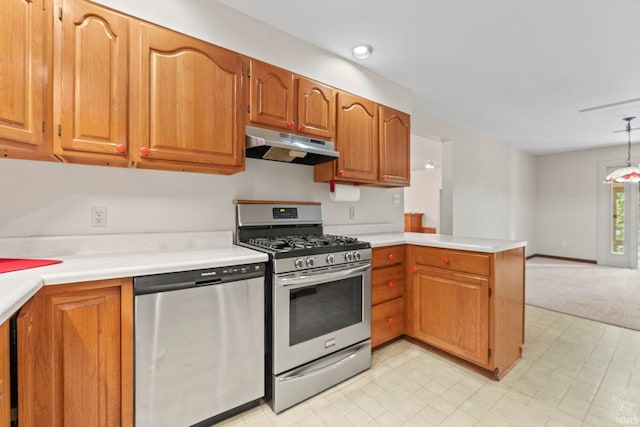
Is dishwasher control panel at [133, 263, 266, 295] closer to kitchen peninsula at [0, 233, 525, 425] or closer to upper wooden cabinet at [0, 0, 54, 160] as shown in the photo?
kitchen peninsula at [0, 233, 525, 425]

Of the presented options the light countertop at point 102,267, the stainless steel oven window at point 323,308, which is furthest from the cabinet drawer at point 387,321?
the light countertop at point 102,267

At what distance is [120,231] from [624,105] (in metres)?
5.35

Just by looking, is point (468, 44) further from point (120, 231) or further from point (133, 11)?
point (120, 231)

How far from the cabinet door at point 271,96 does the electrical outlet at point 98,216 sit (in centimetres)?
103

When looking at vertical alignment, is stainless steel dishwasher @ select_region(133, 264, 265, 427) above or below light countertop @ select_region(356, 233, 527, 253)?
below

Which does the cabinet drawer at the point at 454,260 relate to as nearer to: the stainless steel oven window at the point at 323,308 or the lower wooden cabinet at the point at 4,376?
the stainless steel oven window at the point at 323,308

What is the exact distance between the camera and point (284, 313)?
5.58ft

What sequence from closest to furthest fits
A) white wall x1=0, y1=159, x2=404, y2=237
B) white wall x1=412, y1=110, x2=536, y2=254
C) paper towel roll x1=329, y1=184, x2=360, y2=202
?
white wall x1=0, y1=159, x2=404, y2=237 < paper towel roll x1=329, y1=184, x2=360, y2=202 < white wall x1=412, y1=110, x2=536, y2=254

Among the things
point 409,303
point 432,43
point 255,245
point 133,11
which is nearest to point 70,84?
point 133,11

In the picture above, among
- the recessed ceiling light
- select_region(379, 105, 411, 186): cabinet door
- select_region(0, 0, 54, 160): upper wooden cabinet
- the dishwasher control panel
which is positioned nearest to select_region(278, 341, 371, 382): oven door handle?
the dishwasher control panel

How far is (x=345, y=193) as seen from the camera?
267 centimetres

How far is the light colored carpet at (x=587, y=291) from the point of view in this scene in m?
3.26

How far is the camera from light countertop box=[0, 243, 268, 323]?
975 millimetres

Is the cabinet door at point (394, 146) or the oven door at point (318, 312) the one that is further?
the cabinet door at point (394, 146)
